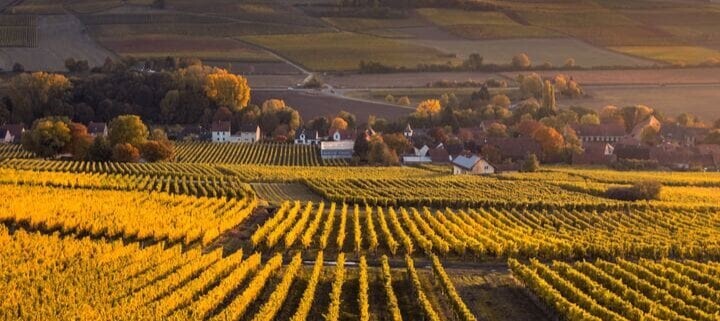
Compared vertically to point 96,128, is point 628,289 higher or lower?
higher

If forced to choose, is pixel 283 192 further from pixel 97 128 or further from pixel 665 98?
pixel 665 98

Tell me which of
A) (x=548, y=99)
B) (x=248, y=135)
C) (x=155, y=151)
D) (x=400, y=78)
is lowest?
(x=248, y=135)

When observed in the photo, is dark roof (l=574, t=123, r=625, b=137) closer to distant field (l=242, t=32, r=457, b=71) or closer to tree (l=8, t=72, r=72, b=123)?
distant field (l=242, t=32, r=457, b=71)

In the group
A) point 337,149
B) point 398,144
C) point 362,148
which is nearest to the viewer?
point 362,148

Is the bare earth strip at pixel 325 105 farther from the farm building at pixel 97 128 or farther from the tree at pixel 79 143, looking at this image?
the tree at pixel 79 143

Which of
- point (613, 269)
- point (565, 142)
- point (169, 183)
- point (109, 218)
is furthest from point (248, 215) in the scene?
point (565, 142)

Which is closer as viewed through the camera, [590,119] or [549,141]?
[549,141]

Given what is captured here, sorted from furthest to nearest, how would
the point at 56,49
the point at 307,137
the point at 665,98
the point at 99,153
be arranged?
the point at 56,49, the point at 665,98, the point at 307,137, the point at 99,153

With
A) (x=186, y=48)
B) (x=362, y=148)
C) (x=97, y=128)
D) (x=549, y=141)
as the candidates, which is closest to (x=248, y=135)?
(x=97, y=128)
